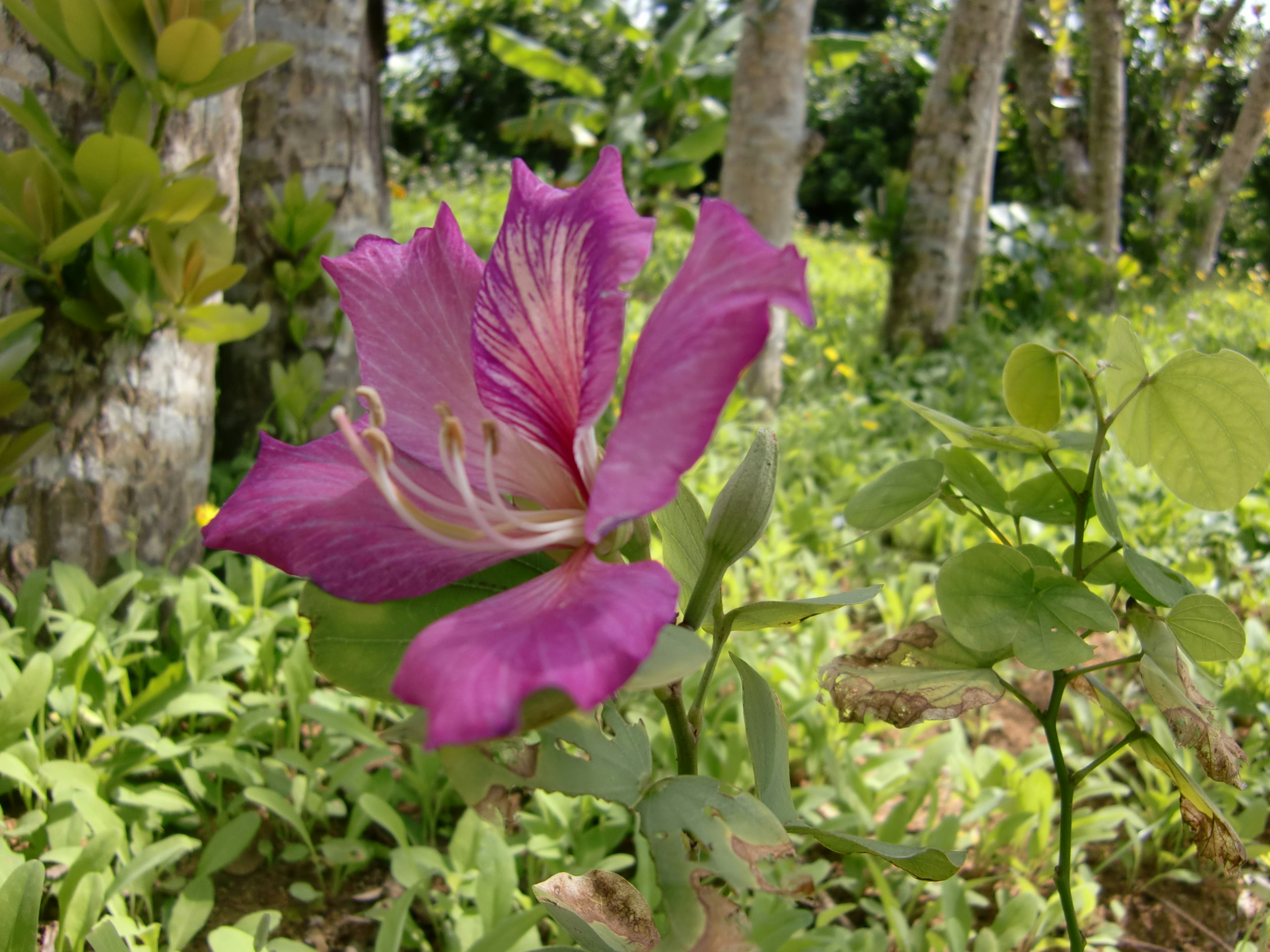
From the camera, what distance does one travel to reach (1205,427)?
76 cm

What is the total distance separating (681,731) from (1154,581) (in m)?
0.45

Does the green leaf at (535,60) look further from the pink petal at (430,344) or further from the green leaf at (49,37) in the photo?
the pink petal at (430,344)

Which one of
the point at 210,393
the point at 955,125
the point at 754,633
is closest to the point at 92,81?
the point at 210,393

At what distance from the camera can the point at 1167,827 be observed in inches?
71.0

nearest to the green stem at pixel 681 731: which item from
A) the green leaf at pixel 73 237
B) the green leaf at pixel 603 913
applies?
the green leaf at pixel 603 913

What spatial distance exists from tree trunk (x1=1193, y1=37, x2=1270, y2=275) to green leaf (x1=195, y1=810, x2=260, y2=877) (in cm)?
1005

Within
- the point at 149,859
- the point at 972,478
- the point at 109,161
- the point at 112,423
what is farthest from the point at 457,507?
the point at 112,423

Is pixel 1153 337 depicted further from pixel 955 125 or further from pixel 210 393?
pixel 210 393

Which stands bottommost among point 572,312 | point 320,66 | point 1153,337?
point 1153,337

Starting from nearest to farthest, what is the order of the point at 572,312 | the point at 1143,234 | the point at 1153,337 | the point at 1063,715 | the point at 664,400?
the point at 664,400
the point at 572,312
the point at 1063,715
the point at 1153,337
the point at 1143,234

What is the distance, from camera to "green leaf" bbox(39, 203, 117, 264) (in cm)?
153

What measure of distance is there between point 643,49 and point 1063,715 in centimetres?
610

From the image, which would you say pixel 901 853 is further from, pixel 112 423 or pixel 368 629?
pixel 112 423

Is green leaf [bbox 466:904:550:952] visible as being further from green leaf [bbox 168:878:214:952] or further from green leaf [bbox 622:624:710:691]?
green leaf [bbox 622:624:710:691]
